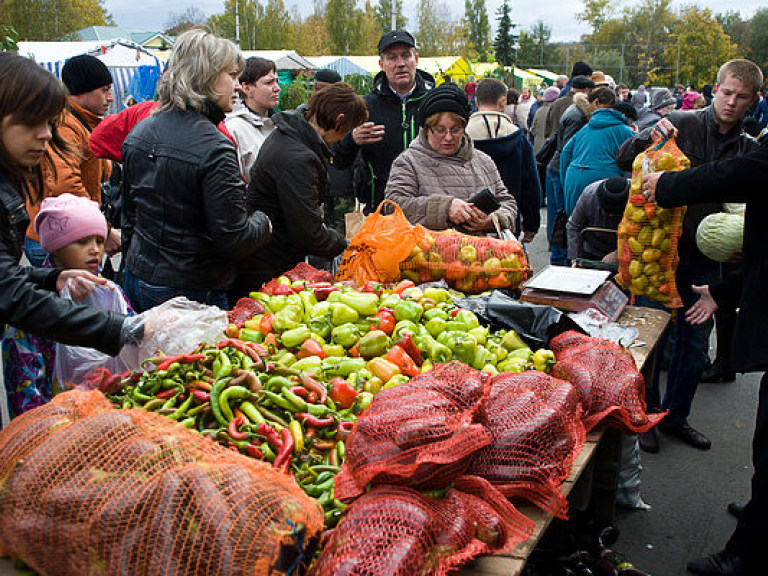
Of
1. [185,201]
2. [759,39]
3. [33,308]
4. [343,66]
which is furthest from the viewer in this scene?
[759,39]

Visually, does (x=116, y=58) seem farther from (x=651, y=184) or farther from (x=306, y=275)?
(x=651, y=184)

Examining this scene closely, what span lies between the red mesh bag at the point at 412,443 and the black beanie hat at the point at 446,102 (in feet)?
9.23

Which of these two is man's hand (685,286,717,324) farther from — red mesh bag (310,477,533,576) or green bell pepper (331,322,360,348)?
red mesh bag (310,477,533,576)

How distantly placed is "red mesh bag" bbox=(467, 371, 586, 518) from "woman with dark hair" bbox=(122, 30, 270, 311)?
1.81 metres

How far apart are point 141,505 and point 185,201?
213 cm

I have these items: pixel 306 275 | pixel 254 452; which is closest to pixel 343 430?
pixel 254 452

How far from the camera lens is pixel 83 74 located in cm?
507

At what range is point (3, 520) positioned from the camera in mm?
1735

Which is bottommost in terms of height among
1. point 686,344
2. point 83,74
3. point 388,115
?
point 686,344

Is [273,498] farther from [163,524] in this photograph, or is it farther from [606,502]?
[606,502]

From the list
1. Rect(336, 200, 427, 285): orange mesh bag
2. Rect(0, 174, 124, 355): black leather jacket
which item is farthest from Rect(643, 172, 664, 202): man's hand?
Rect(0, 174, 124, 355): black leather jacket

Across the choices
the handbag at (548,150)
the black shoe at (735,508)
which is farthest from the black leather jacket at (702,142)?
the handbag at (548,150)

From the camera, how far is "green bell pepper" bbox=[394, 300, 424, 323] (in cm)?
331

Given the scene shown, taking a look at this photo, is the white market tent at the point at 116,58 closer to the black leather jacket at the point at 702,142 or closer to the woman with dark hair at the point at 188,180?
the woman with dark hair at the point at 188,180
